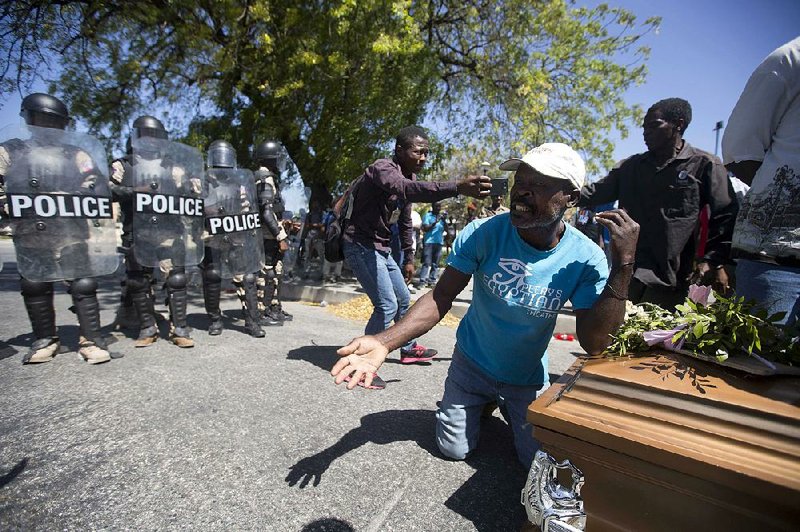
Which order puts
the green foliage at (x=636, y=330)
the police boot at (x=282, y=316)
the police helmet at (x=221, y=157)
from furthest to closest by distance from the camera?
1. the police boot at (x=282, y=316)
2. the police helmet at (x=221, y=157)
3. the green foliage at (x=636, y=330)

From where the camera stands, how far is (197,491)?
1.87 meters

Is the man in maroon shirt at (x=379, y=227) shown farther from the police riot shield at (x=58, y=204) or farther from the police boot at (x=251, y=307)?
the police riot shield at (x=58, y=204)

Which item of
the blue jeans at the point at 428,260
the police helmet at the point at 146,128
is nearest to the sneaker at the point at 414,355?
the police helmet at the point at 146,128

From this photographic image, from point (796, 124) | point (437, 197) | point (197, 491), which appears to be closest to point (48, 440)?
point (197, 491)

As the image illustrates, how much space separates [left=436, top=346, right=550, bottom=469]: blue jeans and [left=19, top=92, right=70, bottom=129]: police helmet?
370 cm

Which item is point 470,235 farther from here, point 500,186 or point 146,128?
point 146,128

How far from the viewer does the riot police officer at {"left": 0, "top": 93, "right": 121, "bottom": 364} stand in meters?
3.14

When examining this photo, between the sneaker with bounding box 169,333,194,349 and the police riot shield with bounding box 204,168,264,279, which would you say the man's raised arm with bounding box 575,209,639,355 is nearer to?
the sneaker with bounding box 169,333,194,349

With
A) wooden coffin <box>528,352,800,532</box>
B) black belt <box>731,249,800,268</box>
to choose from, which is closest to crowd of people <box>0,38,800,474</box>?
black belt <box>731,249,800,268</box>

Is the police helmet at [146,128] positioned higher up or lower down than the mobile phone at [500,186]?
higher up

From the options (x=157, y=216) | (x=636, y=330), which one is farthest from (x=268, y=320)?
(x=636, y=330)

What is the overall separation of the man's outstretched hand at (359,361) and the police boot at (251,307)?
3.17 m

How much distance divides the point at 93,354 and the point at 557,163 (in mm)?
3742

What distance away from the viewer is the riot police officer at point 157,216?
12.6ft
